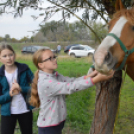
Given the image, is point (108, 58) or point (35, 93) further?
point (35, 93)

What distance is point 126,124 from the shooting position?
291 cm

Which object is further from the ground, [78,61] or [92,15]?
[92,15]

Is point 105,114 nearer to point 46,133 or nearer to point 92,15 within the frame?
point 46,133

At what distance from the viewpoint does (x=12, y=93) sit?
5.89 ft

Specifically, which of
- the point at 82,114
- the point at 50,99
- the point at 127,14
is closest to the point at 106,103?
the point at 50,99

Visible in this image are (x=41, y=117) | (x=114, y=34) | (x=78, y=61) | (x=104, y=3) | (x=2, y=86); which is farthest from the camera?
(x=78, y=61)

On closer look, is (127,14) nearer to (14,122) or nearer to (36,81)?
(36,81)

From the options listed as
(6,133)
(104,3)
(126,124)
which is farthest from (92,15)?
(126,124)

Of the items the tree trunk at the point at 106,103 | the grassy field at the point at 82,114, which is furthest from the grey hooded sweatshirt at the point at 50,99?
the grassy field at the point at 82,114

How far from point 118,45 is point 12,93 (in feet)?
4.03

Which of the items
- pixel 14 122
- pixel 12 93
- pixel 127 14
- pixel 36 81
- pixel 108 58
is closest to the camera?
pixel 108 58

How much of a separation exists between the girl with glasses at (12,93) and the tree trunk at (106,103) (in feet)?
2.94

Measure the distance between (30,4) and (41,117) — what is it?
153 centimetres

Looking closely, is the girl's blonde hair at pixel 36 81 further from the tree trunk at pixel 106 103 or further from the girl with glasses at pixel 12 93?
the tree trunk at pixel 106 103
